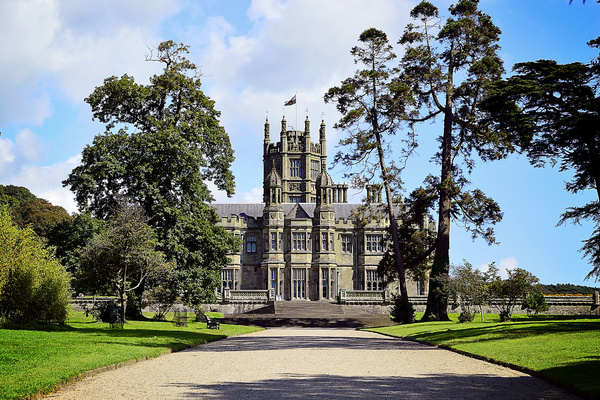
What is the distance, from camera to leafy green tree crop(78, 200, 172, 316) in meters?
26.2

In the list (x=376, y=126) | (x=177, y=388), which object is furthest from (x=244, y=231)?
(x=177, y=388)

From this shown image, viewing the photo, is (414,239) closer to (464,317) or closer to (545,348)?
(464,317)

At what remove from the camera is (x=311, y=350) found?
1817 cm

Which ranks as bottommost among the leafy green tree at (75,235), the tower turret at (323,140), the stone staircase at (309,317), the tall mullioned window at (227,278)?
the stone staircase at (309,317)

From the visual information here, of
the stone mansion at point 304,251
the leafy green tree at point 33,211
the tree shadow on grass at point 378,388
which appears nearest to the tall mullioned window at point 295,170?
the stone mansion at point 304,251

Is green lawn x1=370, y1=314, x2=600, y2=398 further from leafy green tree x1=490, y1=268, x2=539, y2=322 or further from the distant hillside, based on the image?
the distant hillside

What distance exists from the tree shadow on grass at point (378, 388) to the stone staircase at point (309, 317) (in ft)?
97.0

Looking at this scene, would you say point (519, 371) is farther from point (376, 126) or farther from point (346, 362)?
point (376, 126)

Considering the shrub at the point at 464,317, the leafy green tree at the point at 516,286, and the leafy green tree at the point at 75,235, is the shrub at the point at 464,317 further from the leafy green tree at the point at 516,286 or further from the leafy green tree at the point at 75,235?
the leafy green tree at the point at 75,235

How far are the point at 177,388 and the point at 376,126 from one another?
1134 inches

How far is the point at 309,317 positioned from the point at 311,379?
110 ft

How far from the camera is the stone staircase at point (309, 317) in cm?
4222

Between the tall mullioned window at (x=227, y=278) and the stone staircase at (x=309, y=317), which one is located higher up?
the tall mullioned window at (x=227, y=278)

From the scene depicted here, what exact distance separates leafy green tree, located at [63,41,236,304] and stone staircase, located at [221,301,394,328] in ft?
33.4
